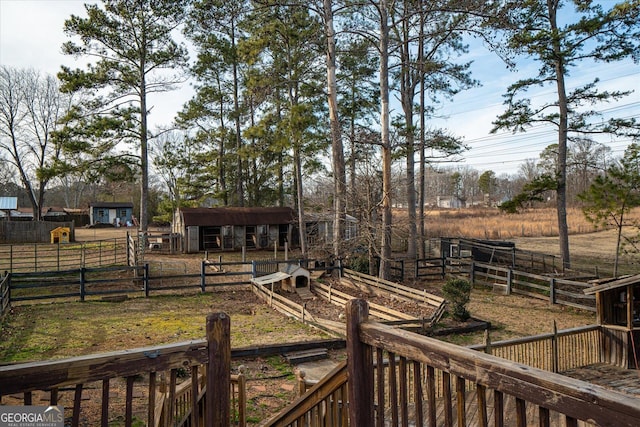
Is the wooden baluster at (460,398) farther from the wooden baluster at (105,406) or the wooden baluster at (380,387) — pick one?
the wooden baluster at (105,406)

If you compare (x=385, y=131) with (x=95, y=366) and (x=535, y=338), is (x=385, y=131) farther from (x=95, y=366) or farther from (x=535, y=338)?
(x=95, y=366)

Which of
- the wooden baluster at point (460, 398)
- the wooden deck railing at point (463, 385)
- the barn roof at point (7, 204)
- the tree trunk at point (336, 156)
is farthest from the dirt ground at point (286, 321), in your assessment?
the barn roof at point (7, 204)

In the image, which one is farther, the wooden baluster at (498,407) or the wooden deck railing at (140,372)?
the wooden deck railing at (140,372)

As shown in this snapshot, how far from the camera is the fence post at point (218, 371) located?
2.38 metres

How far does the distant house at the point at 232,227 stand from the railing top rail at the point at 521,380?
996 inches

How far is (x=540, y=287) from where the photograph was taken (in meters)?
14.5

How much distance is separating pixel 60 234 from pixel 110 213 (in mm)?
23255

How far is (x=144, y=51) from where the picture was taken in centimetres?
2166

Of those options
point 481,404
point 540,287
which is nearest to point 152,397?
point 481,404

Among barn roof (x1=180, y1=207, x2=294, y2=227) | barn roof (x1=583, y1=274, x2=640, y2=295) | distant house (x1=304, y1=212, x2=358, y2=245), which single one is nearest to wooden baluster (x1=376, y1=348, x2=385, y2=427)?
barn roof (x1=583, y1=274, x2=640, y2=295)

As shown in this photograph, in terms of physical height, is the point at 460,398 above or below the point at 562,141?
below

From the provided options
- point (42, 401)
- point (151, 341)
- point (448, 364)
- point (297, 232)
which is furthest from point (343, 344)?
point (297, 232)

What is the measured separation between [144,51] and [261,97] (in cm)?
881

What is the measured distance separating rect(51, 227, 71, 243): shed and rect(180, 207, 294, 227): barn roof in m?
9.25
